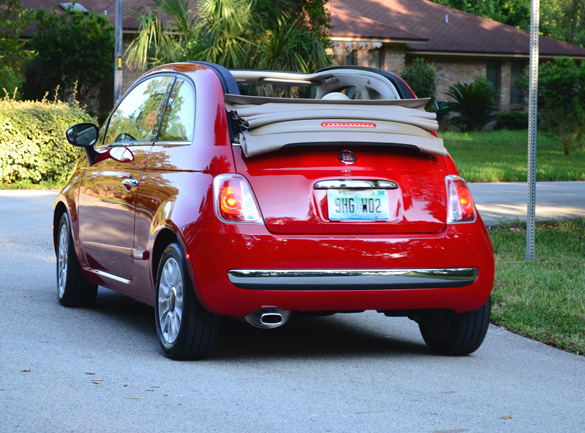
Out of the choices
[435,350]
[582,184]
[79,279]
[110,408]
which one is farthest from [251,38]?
[110,408]

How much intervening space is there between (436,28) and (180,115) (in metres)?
41.6

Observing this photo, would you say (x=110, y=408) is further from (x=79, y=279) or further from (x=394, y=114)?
(x=79, y=279)

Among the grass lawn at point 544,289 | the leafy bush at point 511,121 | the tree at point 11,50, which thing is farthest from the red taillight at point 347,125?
the leafy bush at point 511,121

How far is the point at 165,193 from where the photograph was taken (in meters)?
6.41

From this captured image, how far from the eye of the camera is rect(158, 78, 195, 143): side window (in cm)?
652

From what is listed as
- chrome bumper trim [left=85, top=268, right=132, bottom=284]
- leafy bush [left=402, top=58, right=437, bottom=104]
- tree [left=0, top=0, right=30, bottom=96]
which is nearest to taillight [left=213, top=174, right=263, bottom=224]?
chrome bumper trim [left=85, top=268, right=132, bottom=284]

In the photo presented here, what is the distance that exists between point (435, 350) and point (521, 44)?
139 ft

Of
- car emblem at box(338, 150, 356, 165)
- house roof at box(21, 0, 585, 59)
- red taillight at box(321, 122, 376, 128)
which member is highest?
house roof at box(21, 0, 585, 59)

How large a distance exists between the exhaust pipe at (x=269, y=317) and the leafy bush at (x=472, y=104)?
36776mm

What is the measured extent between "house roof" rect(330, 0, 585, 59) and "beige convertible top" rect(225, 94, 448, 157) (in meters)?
35.7

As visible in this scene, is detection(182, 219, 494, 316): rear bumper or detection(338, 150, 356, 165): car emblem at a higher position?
detection(338, 150, 356, 165): car emblem

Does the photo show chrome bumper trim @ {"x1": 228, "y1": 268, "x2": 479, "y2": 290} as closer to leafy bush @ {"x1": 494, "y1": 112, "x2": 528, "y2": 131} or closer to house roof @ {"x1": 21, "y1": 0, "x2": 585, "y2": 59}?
house roof @ {"x1": 21, "y1": 0, "x2": 585, "y2": 59}

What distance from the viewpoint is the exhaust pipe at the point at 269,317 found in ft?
19.7

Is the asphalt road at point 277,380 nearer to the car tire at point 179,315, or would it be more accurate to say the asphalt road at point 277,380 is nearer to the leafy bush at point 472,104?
the car tire at point 179,315
